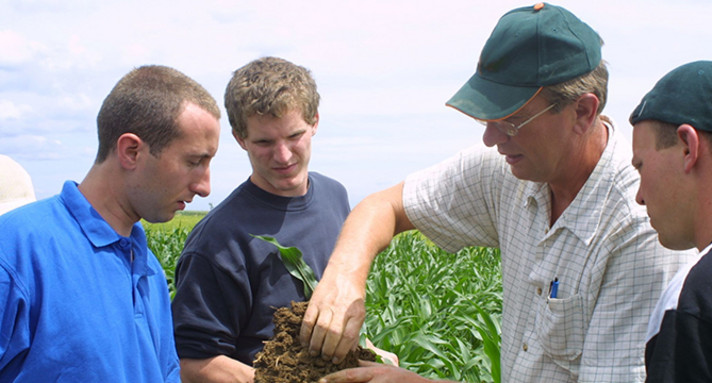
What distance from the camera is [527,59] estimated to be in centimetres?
228

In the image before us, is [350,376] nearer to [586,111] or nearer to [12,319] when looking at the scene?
[12,319]

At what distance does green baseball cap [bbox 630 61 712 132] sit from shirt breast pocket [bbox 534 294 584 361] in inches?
29.7

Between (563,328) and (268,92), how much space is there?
1513mm

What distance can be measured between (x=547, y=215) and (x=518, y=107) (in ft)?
1.59

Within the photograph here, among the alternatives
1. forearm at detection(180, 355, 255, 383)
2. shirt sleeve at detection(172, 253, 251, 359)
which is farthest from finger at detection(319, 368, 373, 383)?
shirt sleeve at detection(172, 253, 251, 359)

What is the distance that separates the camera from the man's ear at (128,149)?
2.27 meters

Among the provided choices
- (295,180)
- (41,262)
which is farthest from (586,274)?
(41,262)

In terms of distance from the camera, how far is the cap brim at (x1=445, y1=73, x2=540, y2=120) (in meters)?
2.24

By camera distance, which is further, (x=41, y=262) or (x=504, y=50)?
(x=504, y=50)

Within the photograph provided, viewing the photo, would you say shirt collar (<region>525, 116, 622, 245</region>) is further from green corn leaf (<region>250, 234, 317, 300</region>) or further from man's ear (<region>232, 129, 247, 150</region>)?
man's ear (<region>232, 129, 247, 150</region>)

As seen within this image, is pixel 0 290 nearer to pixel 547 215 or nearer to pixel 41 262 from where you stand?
pixel 41 262

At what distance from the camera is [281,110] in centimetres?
278

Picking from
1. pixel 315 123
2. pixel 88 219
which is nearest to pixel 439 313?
pixel 315 123

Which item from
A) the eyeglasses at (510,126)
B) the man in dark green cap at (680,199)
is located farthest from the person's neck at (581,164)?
the man in dark green cap at (680,199)
